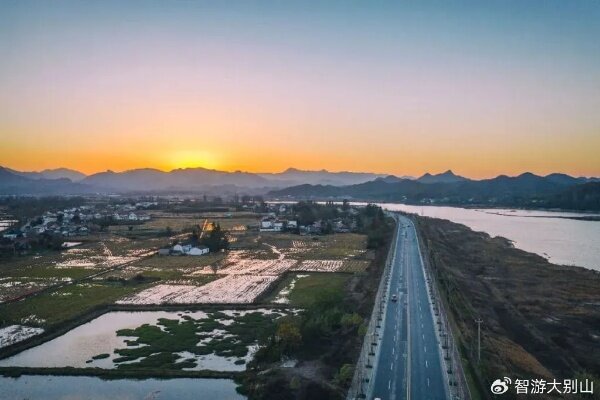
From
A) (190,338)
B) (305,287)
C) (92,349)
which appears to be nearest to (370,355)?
(190,338)

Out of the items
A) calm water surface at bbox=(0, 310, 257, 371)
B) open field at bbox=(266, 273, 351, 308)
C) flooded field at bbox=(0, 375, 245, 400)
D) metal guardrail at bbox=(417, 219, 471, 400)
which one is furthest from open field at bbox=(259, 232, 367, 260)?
flooded field at bbox=(0, 375, 245, 400)

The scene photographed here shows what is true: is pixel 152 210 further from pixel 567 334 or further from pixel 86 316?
pixel 567 334

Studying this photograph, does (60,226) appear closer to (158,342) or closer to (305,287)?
(305,287)

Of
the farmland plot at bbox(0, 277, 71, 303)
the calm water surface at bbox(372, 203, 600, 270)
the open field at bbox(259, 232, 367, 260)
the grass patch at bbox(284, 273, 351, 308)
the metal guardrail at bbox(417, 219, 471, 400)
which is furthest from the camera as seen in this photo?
the open field at bbox(259, 232, 367, 260)

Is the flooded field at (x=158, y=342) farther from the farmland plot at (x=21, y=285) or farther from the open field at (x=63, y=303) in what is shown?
the farmland plot at (x=21, y=285)

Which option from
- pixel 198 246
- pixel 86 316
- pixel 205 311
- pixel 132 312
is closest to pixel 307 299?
pixel 205 311

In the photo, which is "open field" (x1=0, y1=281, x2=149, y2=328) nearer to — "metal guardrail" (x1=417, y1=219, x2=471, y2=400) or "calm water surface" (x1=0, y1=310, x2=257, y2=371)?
"calm water surface" (x1=0, y1=310, x2=257, y2=371)
